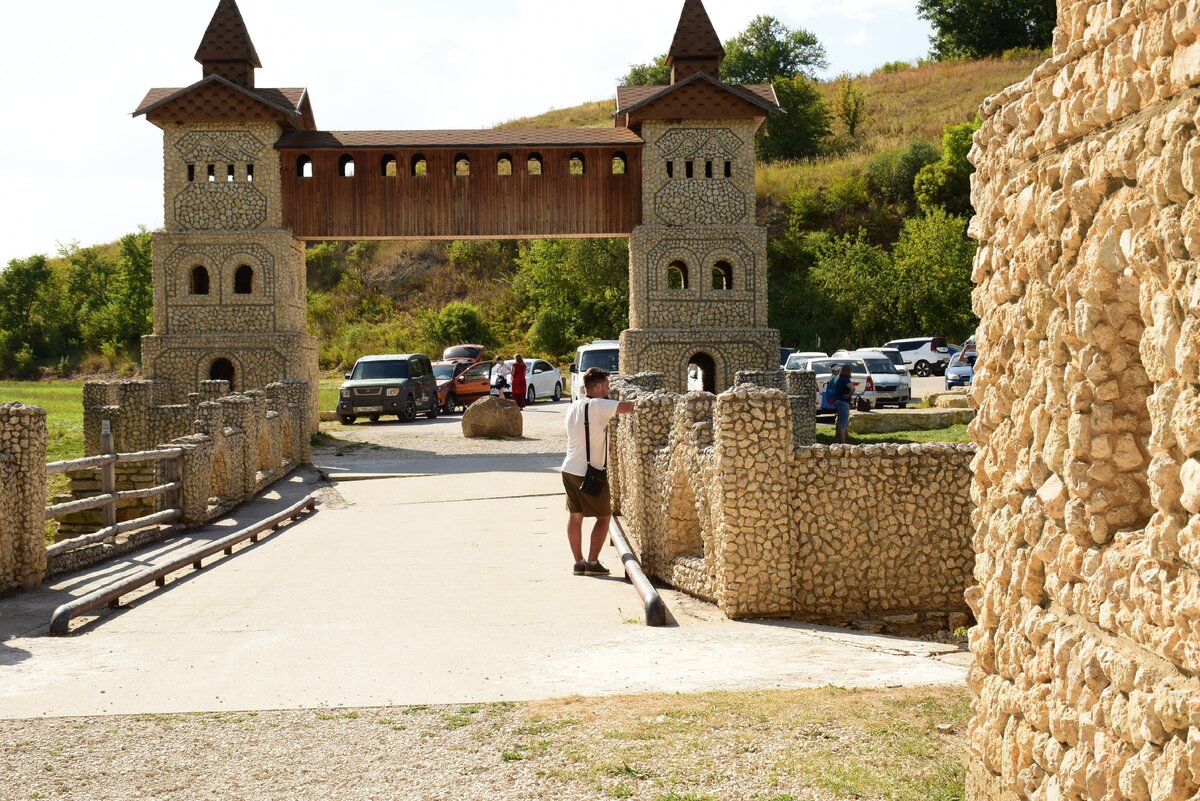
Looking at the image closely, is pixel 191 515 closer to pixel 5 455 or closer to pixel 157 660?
pixel 5 455

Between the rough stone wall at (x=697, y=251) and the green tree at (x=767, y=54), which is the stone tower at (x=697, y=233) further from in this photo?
the green tree at (x=767, y=54)

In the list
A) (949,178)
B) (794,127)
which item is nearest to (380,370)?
(949,178)

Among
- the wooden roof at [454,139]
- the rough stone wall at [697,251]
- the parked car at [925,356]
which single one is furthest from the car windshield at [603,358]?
the parked car at [925,356]

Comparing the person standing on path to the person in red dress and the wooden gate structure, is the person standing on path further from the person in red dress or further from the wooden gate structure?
the wooden gate structure

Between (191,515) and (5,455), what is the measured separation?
540cm

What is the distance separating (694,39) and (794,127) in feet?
146

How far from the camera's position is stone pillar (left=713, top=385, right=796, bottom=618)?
10.2 metres

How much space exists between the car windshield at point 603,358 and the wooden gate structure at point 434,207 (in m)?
2.95

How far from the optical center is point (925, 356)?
5059 centimetres

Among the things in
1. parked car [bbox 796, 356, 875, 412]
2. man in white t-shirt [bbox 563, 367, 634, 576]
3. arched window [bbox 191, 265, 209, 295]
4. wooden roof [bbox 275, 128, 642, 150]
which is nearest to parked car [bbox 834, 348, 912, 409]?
parked car [bbox 796, 356, 875, 412]

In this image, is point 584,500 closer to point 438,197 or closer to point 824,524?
point 824,524

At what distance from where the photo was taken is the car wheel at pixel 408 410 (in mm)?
36562

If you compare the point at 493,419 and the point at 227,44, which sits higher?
the point at 227,44

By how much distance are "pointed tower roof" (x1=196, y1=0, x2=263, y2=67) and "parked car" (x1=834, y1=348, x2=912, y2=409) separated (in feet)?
62.1
